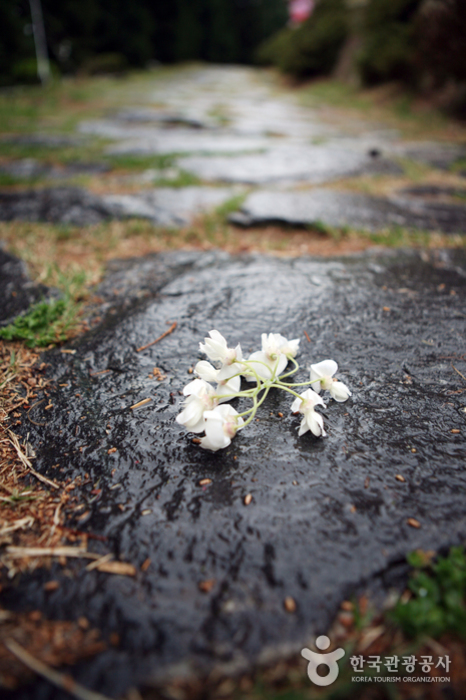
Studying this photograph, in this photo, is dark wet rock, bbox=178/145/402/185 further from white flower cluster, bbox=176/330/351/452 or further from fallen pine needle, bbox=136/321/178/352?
white flower cluster, bbox=176/330/351/452

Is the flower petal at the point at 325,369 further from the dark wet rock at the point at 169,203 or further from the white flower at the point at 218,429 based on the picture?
the dark wet rock at the point at 169,203

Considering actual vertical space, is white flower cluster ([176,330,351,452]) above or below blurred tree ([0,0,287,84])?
below

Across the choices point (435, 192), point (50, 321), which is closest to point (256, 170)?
point (435, 192)

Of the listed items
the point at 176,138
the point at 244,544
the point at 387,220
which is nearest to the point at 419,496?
the point at 244,544

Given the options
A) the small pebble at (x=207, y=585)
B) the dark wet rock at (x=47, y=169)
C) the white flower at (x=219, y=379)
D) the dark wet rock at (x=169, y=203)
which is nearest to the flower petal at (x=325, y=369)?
the white flower at (x=219, y=379)

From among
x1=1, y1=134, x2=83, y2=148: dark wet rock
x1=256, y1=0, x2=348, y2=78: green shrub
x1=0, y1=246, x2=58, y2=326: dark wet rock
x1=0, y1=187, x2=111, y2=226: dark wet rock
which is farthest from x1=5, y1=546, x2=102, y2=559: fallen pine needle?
x1=256, y1=0, x2=348, y2=78: green shrub

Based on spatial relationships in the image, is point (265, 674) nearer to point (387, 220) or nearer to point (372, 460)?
point (372, 460)

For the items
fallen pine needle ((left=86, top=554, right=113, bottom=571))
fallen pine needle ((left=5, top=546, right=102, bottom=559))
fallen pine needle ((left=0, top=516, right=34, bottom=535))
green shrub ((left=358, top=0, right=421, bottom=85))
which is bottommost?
fallen pine needle ((left=0, top=516, right=34, bottom=535))
